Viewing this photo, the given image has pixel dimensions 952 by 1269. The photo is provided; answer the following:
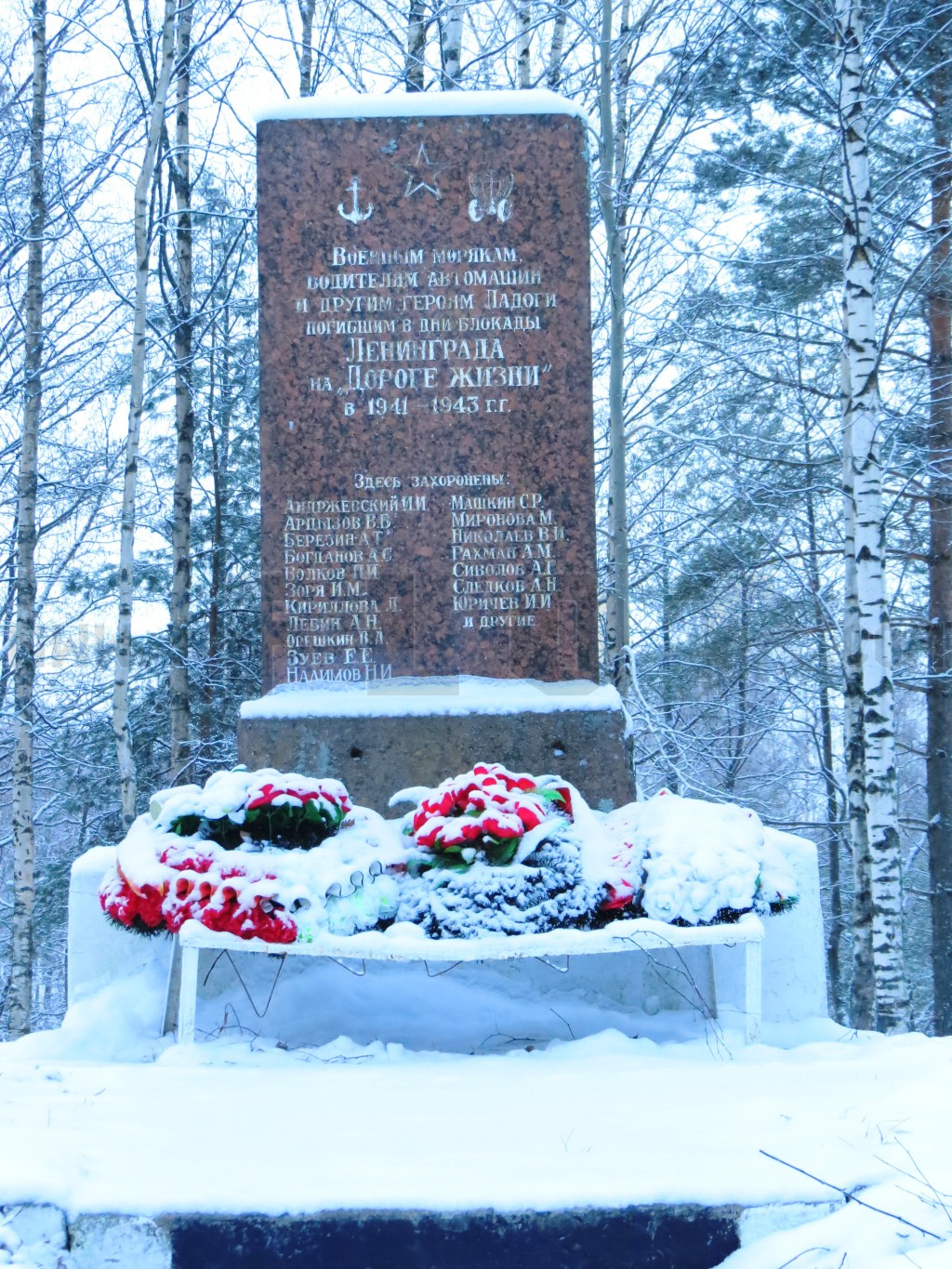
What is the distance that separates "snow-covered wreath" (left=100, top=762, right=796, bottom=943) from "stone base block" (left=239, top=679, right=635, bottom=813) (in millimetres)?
738

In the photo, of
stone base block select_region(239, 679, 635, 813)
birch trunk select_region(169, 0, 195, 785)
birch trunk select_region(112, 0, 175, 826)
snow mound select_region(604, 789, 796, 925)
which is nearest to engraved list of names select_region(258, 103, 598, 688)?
stone base block select_region(239, 679, 635, 813)

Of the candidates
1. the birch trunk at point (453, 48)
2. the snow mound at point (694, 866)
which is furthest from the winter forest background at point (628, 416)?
the snow mound at point (694, 866)

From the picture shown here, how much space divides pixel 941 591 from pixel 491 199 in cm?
762

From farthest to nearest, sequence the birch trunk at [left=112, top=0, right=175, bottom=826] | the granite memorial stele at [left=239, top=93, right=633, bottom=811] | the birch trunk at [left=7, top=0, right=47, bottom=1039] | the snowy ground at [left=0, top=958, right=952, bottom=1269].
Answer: the birch trunk at [left=7, top=0, right=47, bottom=1039] → the birch trunk at [left=112, top=0, right=175, bottom=826] → the granite memorial stele at [left=239, top=93, right=633, bottom=811] → the snowy ground at [left=0, top=958, right=952, bottom=1269]

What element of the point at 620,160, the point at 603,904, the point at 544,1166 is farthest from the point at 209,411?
the point at 544,1166

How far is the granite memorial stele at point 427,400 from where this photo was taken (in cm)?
466

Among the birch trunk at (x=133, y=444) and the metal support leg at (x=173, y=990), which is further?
the birch trunk at (x=133, y=444)

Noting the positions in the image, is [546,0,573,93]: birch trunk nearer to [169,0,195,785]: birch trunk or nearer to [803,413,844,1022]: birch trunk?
[169,0,195,785]: birch trunk

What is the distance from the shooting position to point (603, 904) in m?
3.37

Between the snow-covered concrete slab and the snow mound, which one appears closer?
the snow mound

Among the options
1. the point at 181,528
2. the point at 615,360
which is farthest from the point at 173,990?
the point at 181,528

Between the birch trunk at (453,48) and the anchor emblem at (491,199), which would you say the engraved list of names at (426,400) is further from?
the birch trunk at (453,48)

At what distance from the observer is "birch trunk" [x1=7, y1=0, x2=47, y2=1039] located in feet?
30.6

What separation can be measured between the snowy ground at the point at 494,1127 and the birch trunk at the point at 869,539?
2.90 metres
